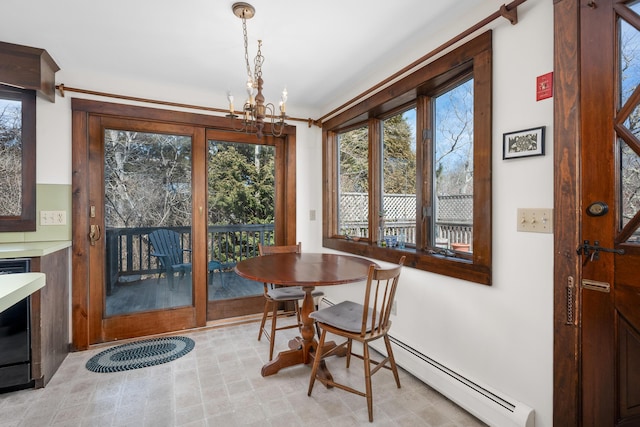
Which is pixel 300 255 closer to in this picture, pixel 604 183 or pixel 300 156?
pixel 300 156

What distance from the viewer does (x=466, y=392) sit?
5.89ft

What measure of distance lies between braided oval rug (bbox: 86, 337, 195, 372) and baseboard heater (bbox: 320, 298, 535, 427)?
1830 millimetres

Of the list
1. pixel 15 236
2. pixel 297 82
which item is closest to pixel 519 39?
pixel 297 82

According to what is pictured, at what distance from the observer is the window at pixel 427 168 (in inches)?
70.7

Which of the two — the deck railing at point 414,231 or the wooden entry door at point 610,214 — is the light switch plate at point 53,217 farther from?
the wooden entry door at point 610,214

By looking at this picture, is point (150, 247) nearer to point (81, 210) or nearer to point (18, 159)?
point (81, 210)

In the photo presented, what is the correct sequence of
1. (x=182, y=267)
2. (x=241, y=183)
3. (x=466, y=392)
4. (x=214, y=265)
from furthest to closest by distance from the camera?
(x=241, y=183)
(x=214, y=265)
(x=182, y=267)
(x=466, y=392)

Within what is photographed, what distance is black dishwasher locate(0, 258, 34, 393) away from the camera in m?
2.00

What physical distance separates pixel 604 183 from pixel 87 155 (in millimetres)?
3575

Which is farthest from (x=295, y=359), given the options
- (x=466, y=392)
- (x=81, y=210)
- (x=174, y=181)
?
(x=81, y=210)

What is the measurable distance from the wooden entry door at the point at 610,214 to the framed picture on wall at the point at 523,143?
169 mm

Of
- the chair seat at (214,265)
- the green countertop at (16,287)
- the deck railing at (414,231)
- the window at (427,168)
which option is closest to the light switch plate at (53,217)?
the chair seat at (214,265)

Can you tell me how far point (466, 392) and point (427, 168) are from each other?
1471 millimetres

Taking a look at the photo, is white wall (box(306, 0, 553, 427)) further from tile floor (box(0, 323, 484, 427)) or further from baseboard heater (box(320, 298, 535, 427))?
tile floor (box(0, 323, 484, 427))
